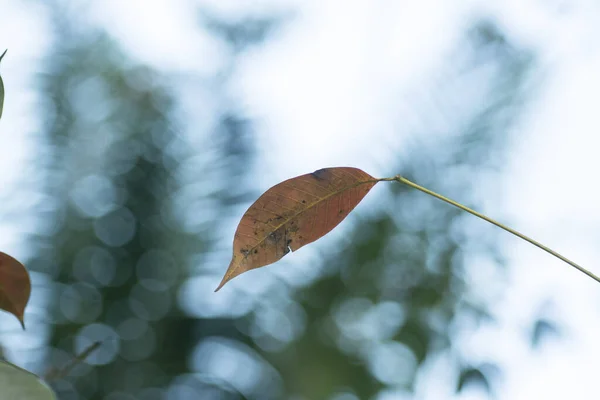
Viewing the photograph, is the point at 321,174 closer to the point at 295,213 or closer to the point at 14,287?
the point at 295,213

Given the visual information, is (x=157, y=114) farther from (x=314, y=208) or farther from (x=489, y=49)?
(x=314, y=208)

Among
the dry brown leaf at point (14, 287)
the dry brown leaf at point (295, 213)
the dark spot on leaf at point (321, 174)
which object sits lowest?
the dry brown leaf at point (14, 287)

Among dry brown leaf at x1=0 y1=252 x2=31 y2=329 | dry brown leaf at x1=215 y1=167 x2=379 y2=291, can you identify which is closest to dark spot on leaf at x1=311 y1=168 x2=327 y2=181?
dry brown leaf at x1=215 y1=167 x2=379 y2=291

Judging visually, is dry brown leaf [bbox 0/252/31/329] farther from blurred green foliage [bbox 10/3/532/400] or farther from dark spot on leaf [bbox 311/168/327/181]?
blurred green foliage [bbox 10/3/532/400]

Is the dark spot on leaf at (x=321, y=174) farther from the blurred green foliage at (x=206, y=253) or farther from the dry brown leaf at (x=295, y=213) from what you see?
the blurred green foliage at (x=206, y=253)

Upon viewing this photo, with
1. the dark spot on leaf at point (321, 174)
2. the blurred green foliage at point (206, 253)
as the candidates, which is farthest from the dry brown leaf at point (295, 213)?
the blurred green foliage at point (206, 253)

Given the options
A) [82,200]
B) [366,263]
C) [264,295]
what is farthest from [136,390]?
[366,263]

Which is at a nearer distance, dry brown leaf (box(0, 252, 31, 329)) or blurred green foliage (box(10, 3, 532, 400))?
dry brown leaf (box(0, 252, 31, 329))
